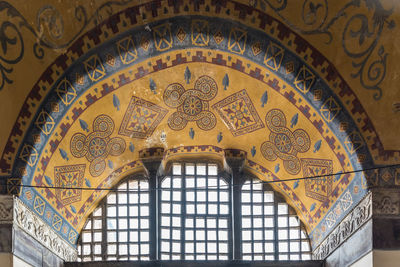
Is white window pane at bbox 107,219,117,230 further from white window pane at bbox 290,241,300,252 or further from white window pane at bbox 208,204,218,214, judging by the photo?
white window pane at bbox 290,241,300,252

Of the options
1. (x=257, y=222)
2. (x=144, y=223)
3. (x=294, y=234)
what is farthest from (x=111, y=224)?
(x=294, y=234)

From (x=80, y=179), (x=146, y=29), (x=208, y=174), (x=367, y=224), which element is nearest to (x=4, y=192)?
(x=80, y=179)

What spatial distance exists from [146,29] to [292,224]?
3.94m

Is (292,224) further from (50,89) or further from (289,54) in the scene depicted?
(50,89)

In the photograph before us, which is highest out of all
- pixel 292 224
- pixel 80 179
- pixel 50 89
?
pixel 50 89

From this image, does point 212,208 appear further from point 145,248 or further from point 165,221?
point 145,248

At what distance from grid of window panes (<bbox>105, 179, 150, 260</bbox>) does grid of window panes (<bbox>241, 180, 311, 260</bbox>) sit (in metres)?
1.50

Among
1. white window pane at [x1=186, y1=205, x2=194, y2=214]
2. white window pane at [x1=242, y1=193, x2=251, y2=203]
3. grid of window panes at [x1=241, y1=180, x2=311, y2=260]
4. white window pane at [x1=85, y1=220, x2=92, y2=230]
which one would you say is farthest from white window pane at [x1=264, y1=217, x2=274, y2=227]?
white window pane at [x1=85, y1=220, x2=92, y2=230]

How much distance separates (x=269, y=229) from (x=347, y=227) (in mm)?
1902

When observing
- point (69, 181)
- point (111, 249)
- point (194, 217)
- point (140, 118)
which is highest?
point (140, 118)

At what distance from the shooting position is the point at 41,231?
6.86 metres

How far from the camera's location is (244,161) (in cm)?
845

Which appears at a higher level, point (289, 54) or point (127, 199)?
point (289, 54)

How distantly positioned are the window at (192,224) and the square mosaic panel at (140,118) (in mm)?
882
